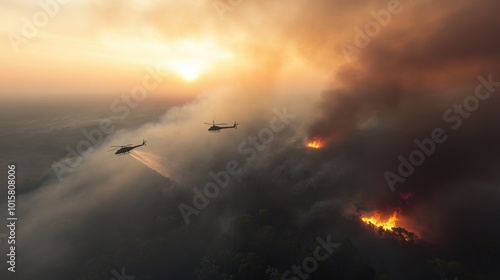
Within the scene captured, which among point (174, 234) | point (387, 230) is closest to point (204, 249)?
point (174, 234)

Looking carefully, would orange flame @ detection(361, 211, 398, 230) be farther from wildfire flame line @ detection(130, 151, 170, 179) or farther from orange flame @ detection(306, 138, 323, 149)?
wildfire flame line @ detection(130, 151, 170, 179)

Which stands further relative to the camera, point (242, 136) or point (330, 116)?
point (242, 136)

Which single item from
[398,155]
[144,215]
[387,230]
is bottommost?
[387,230]

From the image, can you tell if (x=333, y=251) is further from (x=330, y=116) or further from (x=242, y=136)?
(x=242, y=136)

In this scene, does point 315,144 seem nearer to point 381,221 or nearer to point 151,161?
point 381,221

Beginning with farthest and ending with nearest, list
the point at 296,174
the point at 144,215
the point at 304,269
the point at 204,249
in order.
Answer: the point at 296,174, the point at 144,215, the point at 204,249, the point at 304,269

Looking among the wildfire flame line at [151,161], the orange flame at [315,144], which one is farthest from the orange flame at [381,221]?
the wildfire flame line at [151,161]

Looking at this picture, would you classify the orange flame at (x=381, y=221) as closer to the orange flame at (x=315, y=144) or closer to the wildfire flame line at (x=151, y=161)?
the orange flame at (x=315, y=144)
